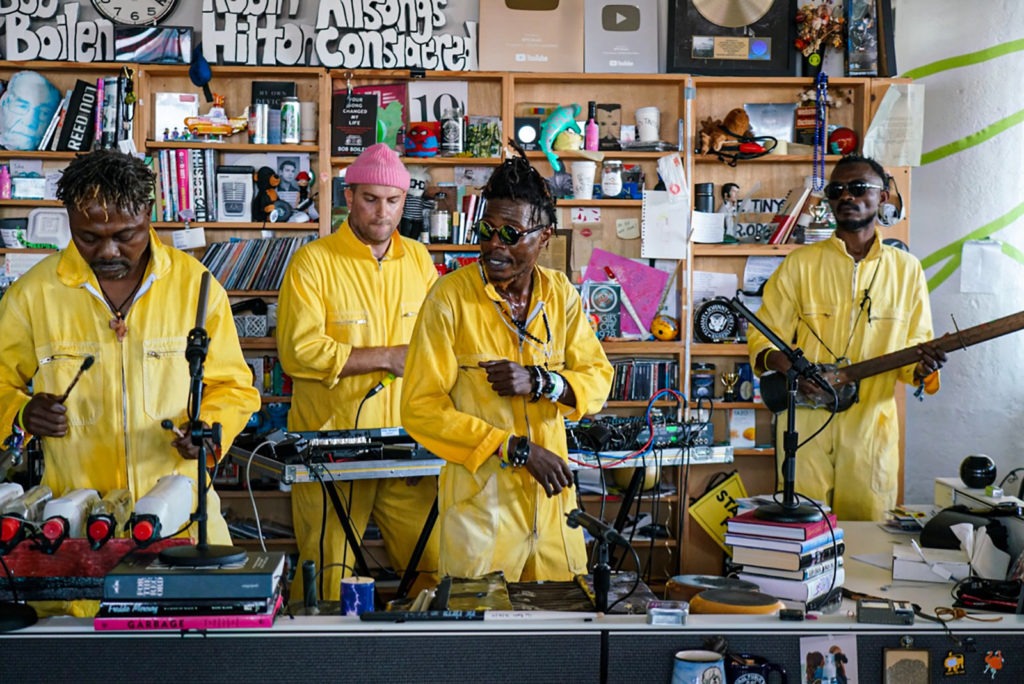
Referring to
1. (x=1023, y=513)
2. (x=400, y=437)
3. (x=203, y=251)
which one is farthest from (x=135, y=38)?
(x=1023, y=513)

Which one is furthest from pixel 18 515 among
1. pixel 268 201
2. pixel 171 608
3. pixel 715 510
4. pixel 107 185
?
pixel 268 201

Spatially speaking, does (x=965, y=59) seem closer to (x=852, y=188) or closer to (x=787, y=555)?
(x=852, y=188)

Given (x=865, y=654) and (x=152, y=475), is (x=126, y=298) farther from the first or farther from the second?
(x=865, y=654)

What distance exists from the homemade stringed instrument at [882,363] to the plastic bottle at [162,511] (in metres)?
2.45

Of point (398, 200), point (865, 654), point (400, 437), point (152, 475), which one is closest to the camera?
point (865, 654)

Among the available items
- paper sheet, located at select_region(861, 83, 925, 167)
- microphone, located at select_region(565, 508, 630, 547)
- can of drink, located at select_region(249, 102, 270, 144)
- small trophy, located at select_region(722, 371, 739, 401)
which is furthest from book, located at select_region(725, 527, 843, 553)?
can of drink, located at select_region(249, 102, 270, 144)

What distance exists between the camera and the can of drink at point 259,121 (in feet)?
18.1

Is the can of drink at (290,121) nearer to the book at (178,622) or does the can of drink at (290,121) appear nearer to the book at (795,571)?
the book at (795,571)

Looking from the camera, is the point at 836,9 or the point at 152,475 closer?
the point at 152,475

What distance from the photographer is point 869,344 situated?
4.17m

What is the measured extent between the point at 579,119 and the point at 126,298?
3.39 metres

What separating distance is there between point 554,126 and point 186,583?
13.3 ft

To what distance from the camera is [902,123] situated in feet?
18.5

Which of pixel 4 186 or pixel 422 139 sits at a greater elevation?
pixel 422 139
